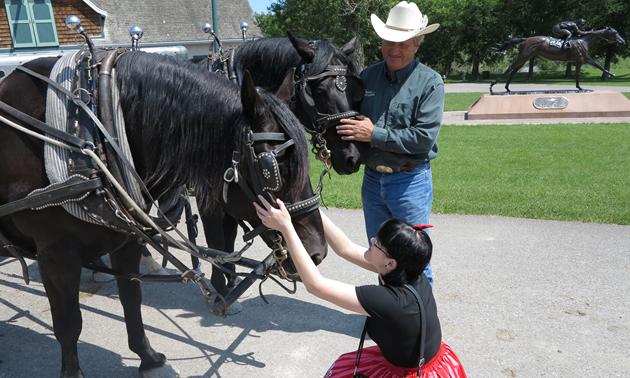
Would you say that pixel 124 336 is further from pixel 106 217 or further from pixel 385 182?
pixel 385 182

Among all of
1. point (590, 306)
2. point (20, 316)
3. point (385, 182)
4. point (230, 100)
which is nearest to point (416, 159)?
point (385, 182)

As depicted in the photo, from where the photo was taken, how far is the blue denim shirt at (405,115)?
106 inches

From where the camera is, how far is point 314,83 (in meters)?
3.13

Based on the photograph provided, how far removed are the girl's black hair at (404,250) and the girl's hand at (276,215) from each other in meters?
0.41

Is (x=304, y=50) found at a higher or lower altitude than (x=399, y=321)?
higher

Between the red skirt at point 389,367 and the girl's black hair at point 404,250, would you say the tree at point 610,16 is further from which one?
the girl's black hair at point 404,250

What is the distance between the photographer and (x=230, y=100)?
77.1 inches

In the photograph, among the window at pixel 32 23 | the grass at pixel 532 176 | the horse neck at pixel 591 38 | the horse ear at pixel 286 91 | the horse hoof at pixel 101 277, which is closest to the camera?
the horse ear at pixel 286 91

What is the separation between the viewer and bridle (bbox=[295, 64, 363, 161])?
297 cm

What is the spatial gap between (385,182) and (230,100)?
1.34m

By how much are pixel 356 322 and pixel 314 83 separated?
1.83m

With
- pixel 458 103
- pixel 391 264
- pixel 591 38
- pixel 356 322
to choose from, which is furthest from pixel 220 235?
pixel 458 103

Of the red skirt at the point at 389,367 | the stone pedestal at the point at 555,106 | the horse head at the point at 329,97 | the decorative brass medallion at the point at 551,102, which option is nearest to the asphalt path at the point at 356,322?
the red skirt at the point at 389,367

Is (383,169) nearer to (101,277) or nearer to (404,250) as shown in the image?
(404,250)
